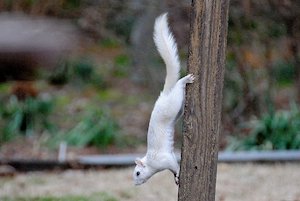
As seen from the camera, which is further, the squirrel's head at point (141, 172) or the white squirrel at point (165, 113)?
the squirrel's head at point (141, 172)

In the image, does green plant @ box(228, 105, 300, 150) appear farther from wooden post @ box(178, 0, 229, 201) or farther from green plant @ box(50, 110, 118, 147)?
wooden post @ box(178, 0, 229, 201)

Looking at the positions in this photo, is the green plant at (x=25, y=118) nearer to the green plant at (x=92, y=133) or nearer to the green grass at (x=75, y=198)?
the green plant at (x=92, y=133)

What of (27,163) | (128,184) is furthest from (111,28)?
(128,184)

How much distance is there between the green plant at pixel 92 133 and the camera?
401 inches

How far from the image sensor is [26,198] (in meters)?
6.82

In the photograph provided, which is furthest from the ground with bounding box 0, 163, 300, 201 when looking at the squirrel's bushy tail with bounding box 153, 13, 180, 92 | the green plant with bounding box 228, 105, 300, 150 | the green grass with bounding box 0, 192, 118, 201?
the squirrel's bushy tail with bounding box 153, 13, 180, 92

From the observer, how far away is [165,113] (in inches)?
174

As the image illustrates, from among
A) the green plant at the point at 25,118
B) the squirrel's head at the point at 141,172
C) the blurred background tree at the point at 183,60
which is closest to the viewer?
the squirrel's head at the point at 141,172

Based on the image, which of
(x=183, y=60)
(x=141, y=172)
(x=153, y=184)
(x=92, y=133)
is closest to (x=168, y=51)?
(x=141, y=172)

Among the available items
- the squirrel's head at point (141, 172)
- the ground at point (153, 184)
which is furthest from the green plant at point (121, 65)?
the squirrel's head at point (141, 172)

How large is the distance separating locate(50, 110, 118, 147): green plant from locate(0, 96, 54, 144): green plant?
46 cm

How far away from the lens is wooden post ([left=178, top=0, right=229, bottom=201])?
4.41m

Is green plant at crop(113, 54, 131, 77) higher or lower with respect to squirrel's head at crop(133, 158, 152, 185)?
higher

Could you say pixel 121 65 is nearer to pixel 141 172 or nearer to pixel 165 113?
pixel 141 172
